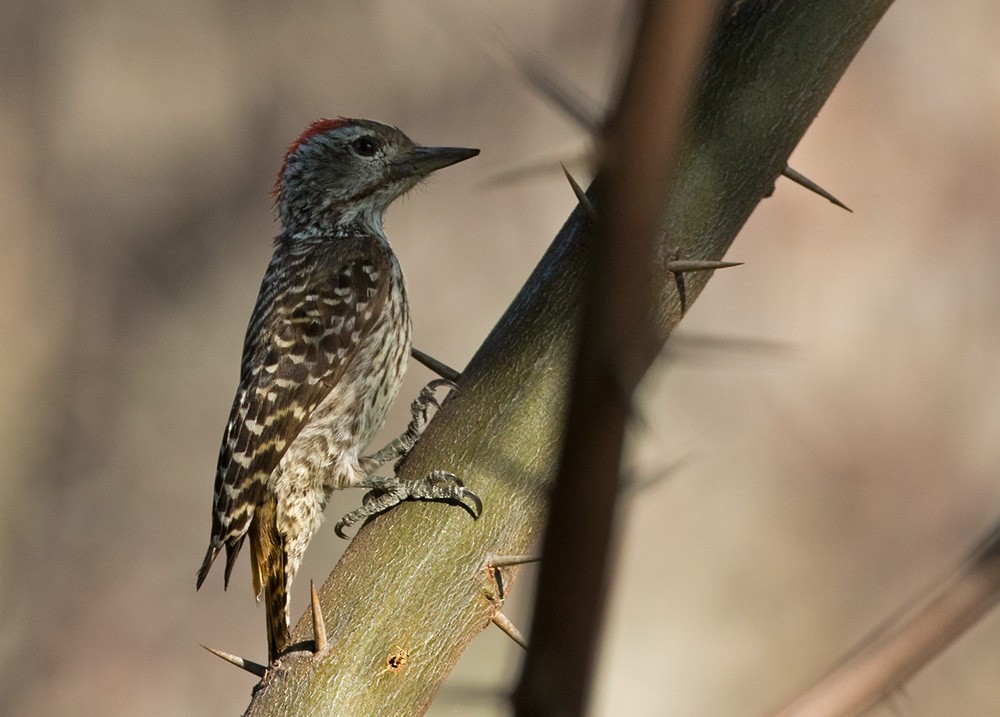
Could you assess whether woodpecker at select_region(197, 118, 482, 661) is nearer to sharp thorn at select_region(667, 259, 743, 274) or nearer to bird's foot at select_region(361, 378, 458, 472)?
bird's foot at select_region(361, 378, 458, 472)

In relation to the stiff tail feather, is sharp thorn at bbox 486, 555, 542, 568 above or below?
above

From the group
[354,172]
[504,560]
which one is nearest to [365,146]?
[354,172]

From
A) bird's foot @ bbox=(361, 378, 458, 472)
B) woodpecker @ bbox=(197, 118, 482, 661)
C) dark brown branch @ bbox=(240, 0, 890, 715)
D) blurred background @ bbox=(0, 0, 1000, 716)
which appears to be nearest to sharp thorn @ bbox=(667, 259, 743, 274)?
dark brown branch @ bbox=(240, 0, 890, 715)

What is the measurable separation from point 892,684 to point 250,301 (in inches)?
235

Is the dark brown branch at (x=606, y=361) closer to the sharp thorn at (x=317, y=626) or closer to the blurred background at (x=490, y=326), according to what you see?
the sharp thorn at (x=317, y=626)

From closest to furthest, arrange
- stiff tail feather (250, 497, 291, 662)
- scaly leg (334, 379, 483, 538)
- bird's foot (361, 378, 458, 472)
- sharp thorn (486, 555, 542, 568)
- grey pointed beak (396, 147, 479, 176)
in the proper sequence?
1. sharp thorn (486, 555, 542, 568)
2. scaly leg (334, 379, 483, 538)
3. bird's foot (361, 378, 458, 472)
4. stiff tail feather (250, 497, 291, 662)
5. grey pointed beak (396, 147, 479, 176)

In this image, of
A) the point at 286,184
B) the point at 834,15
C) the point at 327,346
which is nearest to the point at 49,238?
the point at 286,184

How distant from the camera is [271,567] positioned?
386 cm

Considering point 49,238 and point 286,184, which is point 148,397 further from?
point 286,184

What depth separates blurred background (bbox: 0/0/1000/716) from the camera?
6.14 metres

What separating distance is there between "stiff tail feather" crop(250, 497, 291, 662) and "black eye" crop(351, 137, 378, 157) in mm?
1538

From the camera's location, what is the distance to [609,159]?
86 centimetres

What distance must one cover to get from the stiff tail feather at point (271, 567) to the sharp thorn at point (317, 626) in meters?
1.58

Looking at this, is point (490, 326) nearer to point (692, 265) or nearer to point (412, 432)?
point (412, 432)
